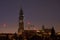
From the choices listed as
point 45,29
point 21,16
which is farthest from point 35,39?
point 45,29

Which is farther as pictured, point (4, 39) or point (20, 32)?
point (20, 32)

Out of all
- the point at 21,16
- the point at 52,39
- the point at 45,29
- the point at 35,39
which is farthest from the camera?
the point at 45,29

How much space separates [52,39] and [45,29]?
64171 millimetres

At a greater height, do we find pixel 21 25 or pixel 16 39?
pixel 21 25

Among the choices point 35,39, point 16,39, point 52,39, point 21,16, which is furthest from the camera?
point 21,16

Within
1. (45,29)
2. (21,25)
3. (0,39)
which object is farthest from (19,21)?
(0,39)

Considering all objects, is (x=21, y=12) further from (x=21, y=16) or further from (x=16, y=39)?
(x=16, y=39)

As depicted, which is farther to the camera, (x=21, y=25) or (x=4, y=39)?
(x=21, y=25)

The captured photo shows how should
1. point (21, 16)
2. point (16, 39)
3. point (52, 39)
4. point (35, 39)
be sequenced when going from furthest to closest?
1. point (21, 16)
2. point (16, 39)
3. point (35, 39)
4. point (52, 39)

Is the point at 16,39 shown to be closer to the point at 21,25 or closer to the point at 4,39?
the point at 4,39

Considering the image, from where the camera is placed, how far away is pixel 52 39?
78.4 meters

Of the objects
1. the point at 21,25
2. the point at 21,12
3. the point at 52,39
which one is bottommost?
the point at 52,39

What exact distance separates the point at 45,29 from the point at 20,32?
2239 cm

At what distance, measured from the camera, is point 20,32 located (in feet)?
421
